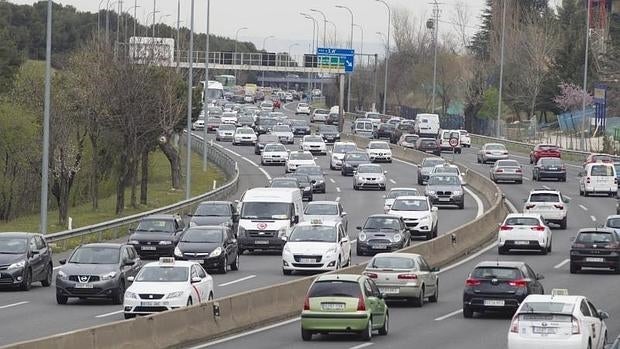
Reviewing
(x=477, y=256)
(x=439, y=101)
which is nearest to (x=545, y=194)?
(x=477, y=256)

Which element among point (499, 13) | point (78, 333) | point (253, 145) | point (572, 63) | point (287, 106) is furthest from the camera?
point (287, 106)

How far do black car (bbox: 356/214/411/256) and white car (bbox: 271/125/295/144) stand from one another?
61.6 metres

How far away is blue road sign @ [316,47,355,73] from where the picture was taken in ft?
452

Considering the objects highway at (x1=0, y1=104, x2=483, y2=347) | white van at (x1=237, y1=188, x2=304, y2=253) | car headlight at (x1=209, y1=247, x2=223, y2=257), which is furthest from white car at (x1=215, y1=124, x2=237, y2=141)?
car headlight at (x1=209, y1=247, x2=223, y2=257)

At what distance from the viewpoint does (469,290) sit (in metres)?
32.5

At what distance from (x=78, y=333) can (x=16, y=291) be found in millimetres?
Answer: 16059

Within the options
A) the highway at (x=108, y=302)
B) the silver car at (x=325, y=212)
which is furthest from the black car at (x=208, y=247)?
the silver car at (x=325, y=212)

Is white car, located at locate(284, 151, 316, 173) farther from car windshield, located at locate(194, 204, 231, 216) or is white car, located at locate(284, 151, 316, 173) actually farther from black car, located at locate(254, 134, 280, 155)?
car windshield, located at locate(194, 204, 231, 216)

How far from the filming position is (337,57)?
13938cm

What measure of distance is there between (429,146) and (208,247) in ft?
202

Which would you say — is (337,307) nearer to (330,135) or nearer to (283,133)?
(283,133)

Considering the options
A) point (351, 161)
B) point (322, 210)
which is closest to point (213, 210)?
point (322, 210)

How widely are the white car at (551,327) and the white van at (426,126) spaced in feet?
298

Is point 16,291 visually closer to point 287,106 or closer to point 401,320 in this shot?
point 401,320
